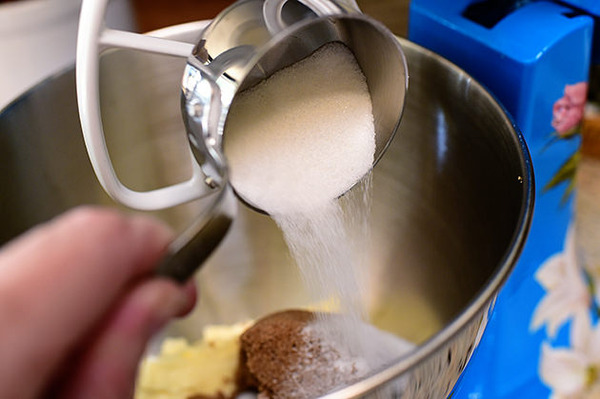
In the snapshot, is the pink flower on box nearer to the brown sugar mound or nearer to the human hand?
the brown sugar mound

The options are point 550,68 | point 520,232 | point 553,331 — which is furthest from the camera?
point 553,331

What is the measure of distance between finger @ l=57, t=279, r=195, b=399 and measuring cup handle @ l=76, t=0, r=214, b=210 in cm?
20

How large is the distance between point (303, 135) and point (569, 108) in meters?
0.20

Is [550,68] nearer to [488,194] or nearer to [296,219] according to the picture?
[488,194]

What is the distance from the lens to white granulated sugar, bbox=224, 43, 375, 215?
16.4 inches

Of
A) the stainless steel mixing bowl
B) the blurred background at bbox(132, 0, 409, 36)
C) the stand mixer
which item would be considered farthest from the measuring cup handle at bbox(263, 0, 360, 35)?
the blurred background at bbox(132, 0, 409, 36)

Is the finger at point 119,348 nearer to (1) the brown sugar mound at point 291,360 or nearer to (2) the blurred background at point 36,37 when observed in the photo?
(1) the brown sugar mound at point 291,360

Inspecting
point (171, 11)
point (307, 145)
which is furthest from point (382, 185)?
point (171, 11)

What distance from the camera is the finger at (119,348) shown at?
0.67ft

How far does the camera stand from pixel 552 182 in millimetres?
501

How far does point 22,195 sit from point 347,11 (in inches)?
10.8

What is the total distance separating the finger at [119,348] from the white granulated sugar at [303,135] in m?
0.21

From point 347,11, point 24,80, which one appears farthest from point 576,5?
point 24,80

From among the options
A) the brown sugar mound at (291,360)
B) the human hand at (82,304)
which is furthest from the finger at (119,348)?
the brown sugar mound at (291,360)
